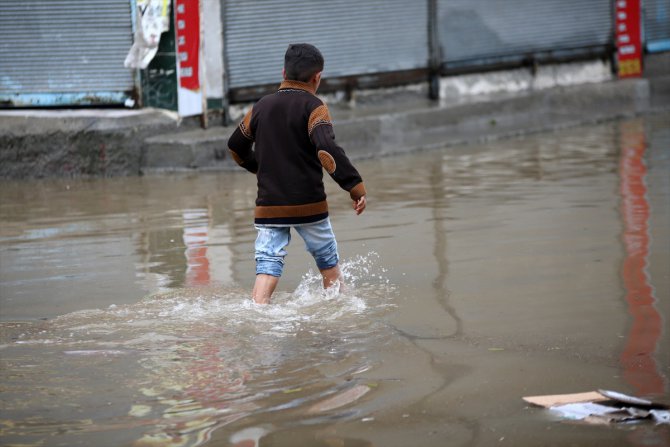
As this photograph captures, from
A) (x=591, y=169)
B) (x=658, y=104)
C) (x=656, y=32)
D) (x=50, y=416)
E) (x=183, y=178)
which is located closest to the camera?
(x=50, y=416)

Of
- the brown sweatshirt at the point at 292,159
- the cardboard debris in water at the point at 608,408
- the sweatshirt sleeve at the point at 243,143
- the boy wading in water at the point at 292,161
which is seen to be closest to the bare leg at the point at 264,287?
the boy wading in water at the point at 292,161

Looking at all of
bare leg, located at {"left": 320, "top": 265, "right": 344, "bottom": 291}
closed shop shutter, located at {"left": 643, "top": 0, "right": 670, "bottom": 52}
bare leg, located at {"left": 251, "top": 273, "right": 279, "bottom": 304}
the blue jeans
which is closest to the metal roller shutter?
closed shop shutter, located at {"left": 643, "top": 0, "right": 670, "bottom": 52}

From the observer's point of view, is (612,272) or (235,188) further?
(235,188)

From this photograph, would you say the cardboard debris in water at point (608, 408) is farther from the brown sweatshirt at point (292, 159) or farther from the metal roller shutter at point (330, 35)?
the metal roller shutter at point (330, 35)

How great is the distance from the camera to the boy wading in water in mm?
5516

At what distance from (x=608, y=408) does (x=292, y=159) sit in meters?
2.35

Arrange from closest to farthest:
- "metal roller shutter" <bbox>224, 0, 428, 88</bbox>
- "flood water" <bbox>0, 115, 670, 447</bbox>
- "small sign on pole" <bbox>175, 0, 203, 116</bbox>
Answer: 1. "flood water" <bbox>0, 115, 670, 447</bbox>
2. "small sign on pole" <bbox>175, 0, 203, 116</bbox>
3. "metal roller shutter" <bbox>224, 0, 428, 88</bbox>

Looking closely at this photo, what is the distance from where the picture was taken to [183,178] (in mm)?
11477

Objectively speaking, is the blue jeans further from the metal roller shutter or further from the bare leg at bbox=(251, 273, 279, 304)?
the metal roller shutter

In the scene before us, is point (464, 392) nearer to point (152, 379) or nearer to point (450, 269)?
point (152, 379)

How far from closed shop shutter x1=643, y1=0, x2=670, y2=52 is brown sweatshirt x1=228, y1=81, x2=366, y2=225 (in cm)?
1263

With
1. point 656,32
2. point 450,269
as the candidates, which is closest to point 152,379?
point 450,269

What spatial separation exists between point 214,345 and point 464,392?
143cm

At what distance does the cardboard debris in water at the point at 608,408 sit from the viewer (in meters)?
3.91
